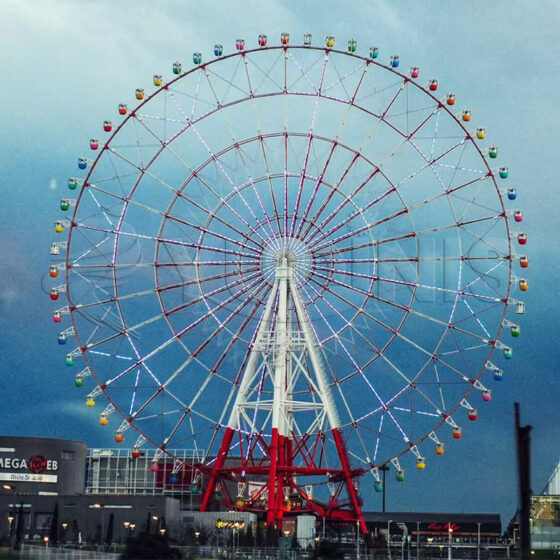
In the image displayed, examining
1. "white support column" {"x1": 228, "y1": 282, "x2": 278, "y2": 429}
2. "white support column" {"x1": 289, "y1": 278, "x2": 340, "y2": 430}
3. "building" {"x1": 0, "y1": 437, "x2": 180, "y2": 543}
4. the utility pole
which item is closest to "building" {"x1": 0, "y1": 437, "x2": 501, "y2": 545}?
"building" {"x1": 0, "y1": 437, "x2": 180, "y2": 543}

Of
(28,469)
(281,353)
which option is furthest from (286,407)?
(28,469)

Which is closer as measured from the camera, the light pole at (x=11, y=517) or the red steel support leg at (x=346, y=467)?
the red steel support leg at (x=346, y=467)

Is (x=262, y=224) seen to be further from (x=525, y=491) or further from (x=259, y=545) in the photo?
(x=525, y=491)

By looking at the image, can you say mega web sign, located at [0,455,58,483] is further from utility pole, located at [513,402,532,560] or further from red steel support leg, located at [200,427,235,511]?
utility pole, located at [513,402,532,560]

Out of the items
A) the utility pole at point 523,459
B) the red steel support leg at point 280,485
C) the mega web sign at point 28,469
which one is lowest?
the utility pole at point 523,459

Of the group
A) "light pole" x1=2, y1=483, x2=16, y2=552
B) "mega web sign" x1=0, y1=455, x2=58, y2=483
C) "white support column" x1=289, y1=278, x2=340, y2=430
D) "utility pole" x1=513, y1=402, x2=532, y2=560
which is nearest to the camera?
"utility pole" x1=513, y1=402, x2=532, y2=560

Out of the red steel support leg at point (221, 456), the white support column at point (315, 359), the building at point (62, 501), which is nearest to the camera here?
the white support column at point (315, 359)

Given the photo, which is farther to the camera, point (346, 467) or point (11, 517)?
point (11, 517)

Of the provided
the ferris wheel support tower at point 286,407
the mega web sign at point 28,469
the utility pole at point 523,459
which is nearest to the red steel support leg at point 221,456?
the ferris wheel support tower at point 286,407

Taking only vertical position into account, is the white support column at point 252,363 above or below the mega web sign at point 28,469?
above

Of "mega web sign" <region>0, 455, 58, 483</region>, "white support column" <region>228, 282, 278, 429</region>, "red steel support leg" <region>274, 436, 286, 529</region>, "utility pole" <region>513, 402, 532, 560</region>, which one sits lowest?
"utility pole" <region>513, 402, 532, 560</region>

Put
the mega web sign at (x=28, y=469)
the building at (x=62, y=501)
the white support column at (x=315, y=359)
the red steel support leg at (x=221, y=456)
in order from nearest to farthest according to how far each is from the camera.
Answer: the white support column at (x=315, y=359) < the red steel support leg at (x=221, y=456) < the building at (x=62, y=501) < the mega web sign at (x=28, y=469)

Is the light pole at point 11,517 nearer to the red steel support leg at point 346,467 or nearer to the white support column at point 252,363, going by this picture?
the white support column at point 252,363

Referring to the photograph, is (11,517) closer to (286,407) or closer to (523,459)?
(286,407)
